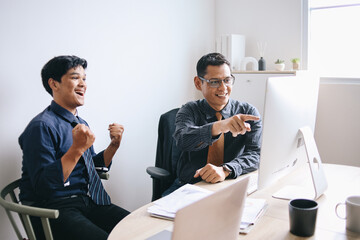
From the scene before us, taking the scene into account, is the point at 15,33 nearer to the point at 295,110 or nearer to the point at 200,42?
the point at 295,110

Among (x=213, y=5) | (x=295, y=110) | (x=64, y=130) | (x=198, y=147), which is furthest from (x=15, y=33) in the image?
(x=213, y=5)

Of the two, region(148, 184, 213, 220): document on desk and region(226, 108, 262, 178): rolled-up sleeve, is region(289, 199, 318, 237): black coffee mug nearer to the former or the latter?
region(148, 184, 213, 220): document on desk

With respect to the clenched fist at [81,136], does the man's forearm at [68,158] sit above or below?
below

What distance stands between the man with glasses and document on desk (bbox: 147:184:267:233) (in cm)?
27

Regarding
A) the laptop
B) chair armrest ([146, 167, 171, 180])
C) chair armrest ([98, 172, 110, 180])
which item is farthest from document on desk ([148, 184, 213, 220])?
chair armrest ([98, 172, 110, 180])

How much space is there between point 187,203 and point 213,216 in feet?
1.68

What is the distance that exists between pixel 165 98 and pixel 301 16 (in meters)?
1.32

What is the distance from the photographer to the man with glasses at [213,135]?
178cm

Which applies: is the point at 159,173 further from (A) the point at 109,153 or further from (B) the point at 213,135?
(B) the point at 213,135

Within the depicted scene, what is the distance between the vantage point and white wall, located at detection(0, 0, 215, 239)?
6.54 ft

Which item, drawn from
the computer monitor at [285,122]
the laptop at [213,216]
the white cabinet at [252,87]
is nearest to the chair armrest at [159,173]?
the computer monitor at [285,122]

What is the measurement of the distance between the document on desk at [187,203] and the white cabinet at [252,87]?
5.56 ft

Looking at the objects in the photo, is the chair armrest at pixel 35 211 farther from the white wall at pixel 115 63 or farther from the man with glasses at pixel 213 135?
the man with glasses at pixel 213 135

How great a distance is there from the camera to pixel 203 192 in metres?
1.46
